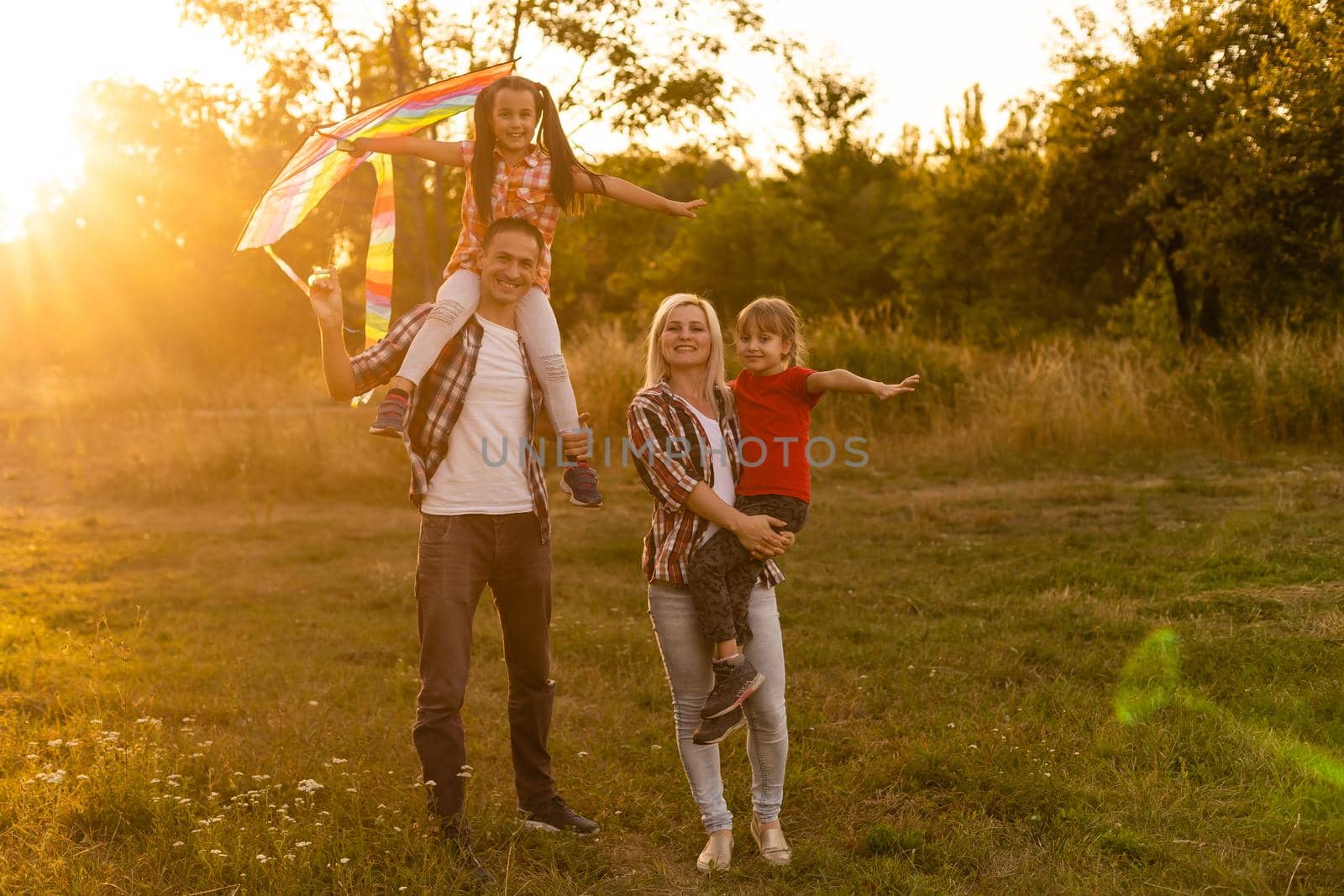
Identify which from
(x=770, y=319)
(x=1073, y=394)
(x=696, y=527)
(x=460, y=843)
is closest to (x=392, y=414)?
(x=696, y=527)

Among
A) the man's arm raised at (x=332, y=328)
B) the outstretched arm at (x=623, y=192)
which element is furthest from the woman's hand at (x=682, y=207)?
the man's arm raised at (x=332, y=328)

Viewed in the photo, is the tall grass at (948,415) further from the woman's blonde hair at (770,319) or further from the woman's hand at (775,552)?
the woman's hand at (775,552)

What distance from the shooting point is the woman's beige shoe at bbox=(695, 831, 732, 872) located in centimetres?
392

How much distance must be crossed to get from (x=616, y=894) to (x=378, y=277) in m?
2.41

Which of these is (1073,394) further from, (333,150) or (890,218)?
(890,218)

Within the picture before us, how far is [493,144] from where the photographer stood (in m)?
4.17

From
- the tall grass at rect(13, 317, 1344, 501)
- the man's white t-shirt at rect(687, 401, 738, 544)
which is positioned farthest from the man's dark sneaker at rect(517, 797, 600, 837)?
the tall grass at rect(13, 317, 1344, 501)

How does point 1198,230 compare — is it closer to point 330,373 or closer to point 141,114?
point 141,114

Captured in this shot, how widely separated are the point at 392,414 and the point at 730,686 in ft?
4.34

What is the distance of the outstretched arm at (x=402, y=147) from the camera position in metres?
4.02

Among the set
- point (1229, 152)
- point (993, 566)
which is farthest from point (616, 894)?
point (1229, 152)

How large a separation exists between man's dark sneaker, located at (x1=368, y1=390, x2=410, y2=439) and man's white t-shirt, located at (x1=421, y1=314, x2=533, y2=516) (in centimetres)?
21

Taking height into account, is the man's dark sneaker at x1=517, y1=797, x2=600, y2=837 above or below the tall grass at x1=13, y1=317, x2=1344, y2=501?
below

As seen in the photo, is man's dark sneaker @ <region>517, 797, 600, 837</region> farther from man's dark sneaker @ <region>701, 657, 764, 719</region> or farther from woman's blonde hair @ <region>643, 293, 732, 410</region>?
woman's blonde hair @ <region>643, 293, 732, 410</region>
